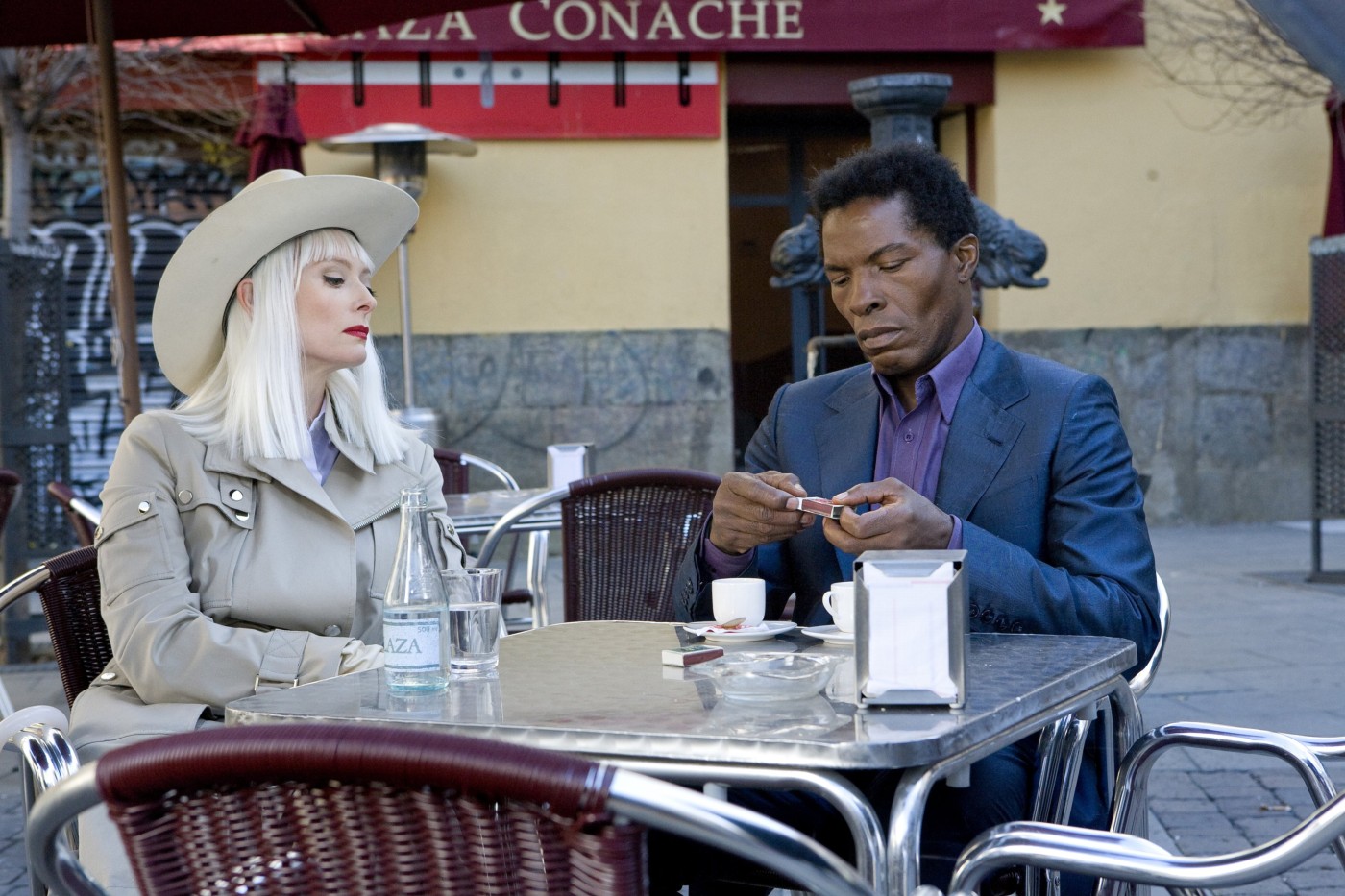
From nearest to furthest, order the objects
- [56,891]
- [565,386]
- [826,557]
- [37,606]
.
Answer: [56,891] → [826,557] → [37,606] → [565,386]

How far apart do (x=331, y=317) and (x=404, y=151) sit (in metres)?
6.39

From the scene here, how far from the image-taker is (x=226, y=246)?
2883mm

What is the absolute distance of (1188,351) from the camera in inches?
419

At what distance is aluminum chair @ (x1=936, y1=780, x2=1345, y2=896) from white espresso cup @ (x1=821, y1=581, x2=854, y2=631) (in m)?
0.71

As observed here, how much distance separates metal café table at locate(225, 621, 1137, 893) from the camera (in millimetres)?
1548

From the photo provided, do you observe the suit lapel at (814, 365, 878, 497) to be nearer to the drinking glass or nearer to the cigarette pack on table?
the cigarette pack on table

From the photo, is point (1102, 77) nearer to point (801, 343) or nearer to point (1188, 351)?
point (1188, 351)

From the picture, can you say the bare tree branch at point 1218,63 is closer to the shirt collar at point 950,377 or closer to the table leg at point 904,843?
the shirt collar at point 950,377

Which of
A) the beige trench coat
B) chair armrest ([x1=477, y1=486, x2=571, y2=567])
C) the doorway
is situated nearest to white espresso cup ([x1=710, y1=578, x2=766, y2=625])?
the beige trench coat

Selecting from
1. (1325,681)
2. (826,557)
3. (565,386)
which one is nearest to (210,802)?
(826,557)

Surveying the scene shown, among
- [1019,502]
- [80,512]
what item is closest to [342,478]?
[1019,502]

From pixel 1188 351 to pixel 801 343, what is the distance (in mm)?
2764

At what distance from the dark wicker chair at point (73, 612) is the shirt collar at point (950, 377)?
4.84ft

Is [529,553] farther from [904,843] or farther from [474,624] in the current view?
[904,843]
